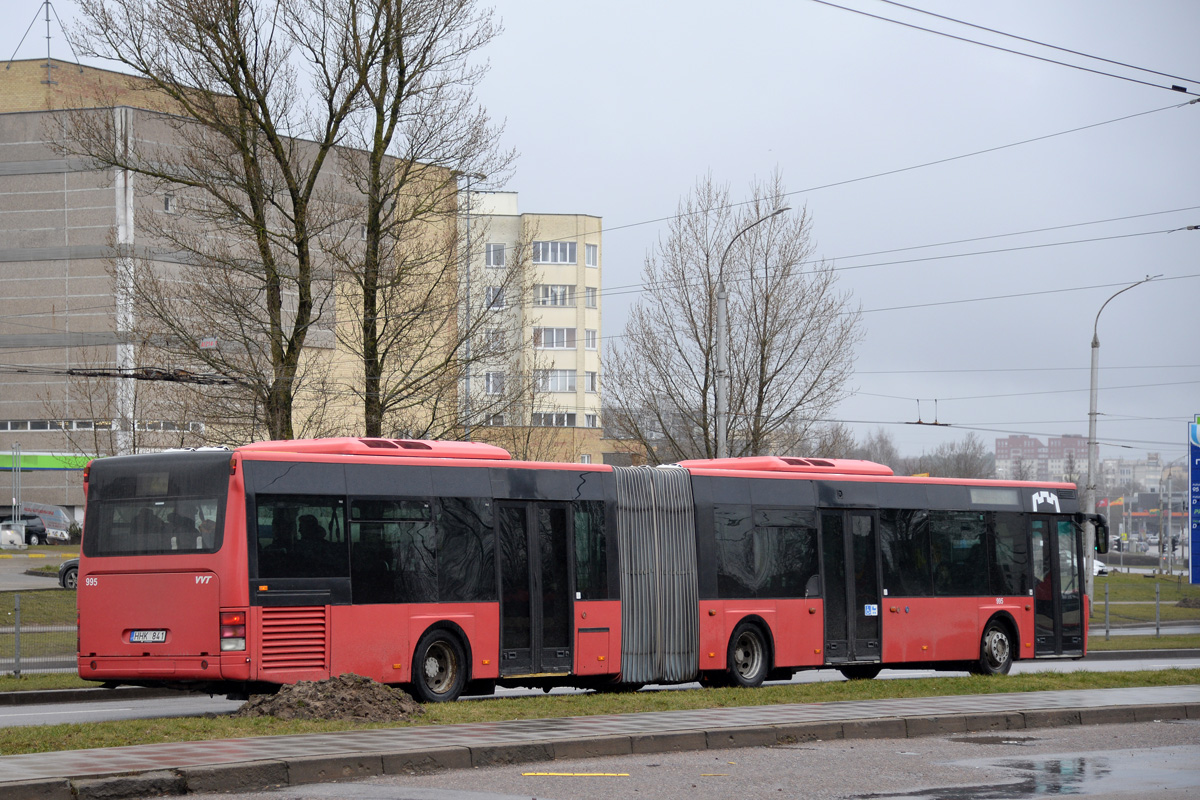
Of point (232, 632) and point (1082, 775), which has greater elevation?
point (232, 632)

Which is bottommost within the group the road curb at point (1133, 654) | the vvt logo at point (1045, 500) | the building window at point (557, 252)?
the road curb at point (1133, 654)

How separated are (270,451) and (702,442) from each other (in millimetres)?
21466

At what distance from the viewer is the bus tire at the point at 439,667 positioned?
15.6m

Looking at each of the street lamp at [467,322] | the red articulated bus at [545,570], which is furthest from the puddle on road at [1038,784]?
the street lamp at [467,322]

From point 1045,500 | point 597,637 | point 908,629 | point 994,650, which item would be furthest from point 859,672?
point 597,637

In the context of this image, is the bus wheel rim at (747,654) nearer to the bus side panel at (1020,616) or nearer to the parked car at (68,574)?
the bus side panel at (1020,616)

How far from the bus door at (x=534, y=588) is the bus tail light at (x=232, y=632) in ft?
11.9

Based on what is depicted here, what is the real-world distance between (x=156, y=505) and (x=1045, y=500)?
49.2 feet

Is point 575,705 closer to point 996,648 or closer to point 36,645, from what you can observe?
point 996,648

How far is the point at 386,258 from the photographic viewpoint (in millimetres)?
25453

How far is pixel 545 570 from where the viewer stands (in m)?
17.3

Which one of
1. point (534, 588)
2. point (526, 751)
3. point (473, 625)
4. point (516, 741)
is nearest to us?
point (526, 751)

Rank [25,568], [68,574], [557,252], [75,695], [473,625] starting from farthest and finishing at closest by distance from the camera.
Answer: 1. [557,252]
2. [25,568]
3. [68,574]
4. [75,695]
5. [473,625]

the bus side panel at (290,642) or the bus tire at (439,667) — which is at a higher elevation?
the bus side panel at (290,642)
